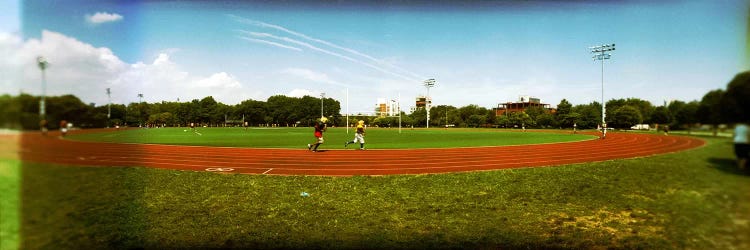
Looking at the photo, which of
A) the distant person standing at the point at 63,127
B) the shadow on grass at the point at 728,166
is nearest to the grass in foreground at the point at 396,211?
the shadow on grass at the point at 728,166

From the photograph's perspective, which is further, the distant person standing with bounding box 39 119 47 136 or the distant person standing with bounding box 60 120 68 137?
the distant person standing with bounding box 60 120 68 137

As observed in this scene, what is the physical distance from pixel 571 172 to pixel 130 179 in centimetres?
1018

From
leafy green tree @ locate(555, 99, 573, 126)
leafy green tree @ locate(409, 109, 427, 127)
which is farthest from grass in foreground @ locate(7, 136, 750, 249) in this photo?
leafy green tree @ locate(409, 109, 427, 127)

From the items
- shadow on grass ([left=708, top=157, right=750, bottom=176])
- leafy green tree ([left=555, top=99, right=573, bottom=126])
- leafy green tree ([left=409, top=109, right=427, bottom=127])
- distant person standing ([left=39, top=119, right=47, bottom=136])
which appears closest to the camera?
shadow on grass ([left=708, top=157, right=750, bottom=176])

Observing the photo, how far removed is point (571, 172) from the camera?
27.1ft

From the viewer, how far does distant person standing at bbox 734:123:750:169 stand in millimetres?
1825

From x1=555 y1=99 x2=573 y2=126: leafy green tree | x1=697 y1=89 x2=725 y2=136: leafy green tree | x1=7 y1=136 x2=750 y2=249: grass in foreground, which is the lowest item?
x1=7 y1=136 x2=750 y2=249: grass in foreground

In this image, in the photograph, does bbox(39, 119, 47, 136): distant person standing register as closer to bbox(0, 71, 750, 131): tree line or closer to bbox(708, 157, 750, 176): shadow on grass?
bbox(0, 71, 750, 131): tree line

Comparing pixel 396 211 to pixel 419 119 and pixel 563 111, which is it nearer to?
pixel 563 111

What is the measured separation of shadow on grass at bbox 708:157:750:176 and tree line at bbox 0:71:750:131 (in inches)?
9.9

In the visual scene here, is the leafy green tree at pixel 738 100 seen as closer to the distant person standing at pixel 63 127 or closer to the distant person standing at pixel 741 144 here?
the distant person standing at pixel 741 144

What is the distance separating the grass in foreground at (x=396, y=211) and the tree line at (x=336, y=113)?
30 centimetres

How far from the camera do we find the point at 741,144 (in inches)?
74.0

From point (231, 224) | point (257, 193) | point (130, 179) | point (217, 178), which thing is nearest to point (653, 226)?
point (231, 224)
